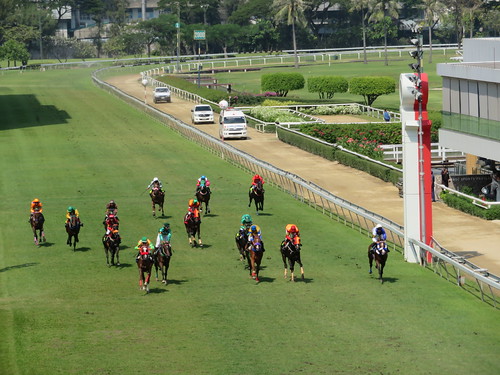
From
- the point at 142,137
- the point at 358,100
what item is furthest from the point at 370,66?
the point at 142,137

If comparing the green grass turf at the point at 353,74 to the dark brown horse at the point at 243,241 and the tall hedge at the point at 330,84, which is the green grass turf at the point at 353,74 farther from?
the dark brown horse at the point at 243,241

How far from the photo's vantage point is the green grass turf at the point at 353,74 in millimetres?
96331

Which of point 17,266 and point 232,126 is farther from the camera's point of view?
point 232,126

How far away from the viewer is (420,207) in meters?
30.1

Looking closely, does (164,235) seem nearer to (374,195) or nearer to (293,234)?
(293,234)

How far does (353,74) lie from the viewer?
124 m

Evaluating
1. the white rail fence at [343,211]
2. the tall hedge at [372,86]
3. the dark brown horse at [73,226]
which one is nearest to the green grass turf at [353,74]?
the tall hedge at [372,86]

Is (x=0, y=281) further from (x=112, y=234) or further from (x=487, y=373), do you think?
(x=487, y=373)

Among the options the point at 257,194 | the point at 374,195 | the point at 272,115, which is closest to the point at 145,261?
the point at 257,194

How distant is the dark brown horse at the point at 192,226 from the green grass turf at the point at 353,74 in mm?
55310

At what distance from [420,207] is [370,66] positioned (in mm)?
110491

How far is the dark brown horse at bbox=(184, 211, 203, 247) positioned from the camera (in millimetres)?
30422

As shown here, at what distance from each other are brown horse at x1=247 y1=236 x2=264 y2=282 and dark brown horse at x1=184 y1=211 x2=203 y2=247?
3.94 m

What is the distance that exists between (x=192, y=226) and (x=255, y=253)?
201 inches
